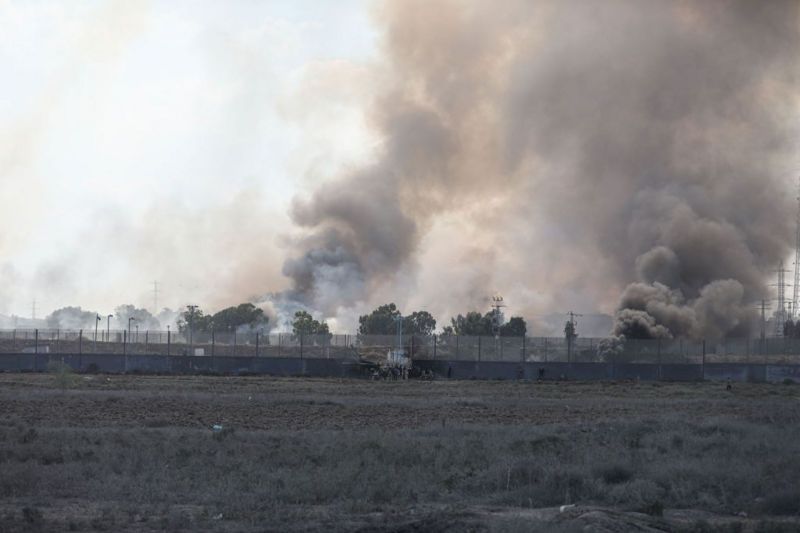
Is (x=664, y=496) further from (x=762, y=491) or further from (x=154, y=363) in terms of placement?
(x=154, y=363)

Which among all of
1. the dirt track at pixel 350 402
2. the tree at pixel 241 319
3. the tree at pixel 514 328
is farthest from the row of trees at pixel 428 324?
the dirt track at pixel 350 402

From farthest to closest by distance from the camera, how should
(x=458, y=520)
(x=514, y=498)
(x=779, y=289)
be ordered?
(x=779, y=289) → (x=514, y=498) → (x=458, y=520)

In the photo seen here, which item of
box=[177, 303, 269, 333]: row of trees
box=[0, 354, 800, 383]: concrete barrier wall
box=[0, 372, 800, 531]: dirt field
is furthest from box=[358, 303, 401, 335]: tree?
box=[0, 372, 800, 531]: dirt field

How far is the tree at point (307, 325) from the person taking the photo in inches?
4582

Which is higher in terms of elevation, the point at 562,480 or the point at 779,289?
the point at 779,289

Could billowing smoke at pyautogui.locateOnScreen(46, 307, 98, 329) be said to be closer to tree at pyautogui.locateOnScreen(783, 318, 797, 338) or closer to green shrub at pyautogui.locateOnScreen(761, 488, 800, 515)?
tree at pyautogui.locateOnScreen(783, 318, 797, 338)

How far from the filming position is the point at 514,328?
119 meters

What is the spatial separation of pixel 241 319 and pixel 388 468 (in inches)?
4237

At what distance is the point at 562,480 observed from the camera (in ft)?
72.2

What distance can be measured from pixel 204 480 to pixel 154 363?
5347 cm

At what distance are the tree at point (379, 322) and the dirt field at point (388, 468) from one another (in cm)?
8172

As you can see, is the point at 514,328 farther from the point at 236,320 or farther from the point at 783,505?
the point at 783,505

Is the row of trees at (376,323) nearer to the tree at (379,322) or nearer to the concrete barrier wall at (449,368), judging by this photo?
the tree at (379,322)

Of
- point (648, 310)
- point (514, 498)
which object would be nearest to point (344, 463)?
point (514, 498)
